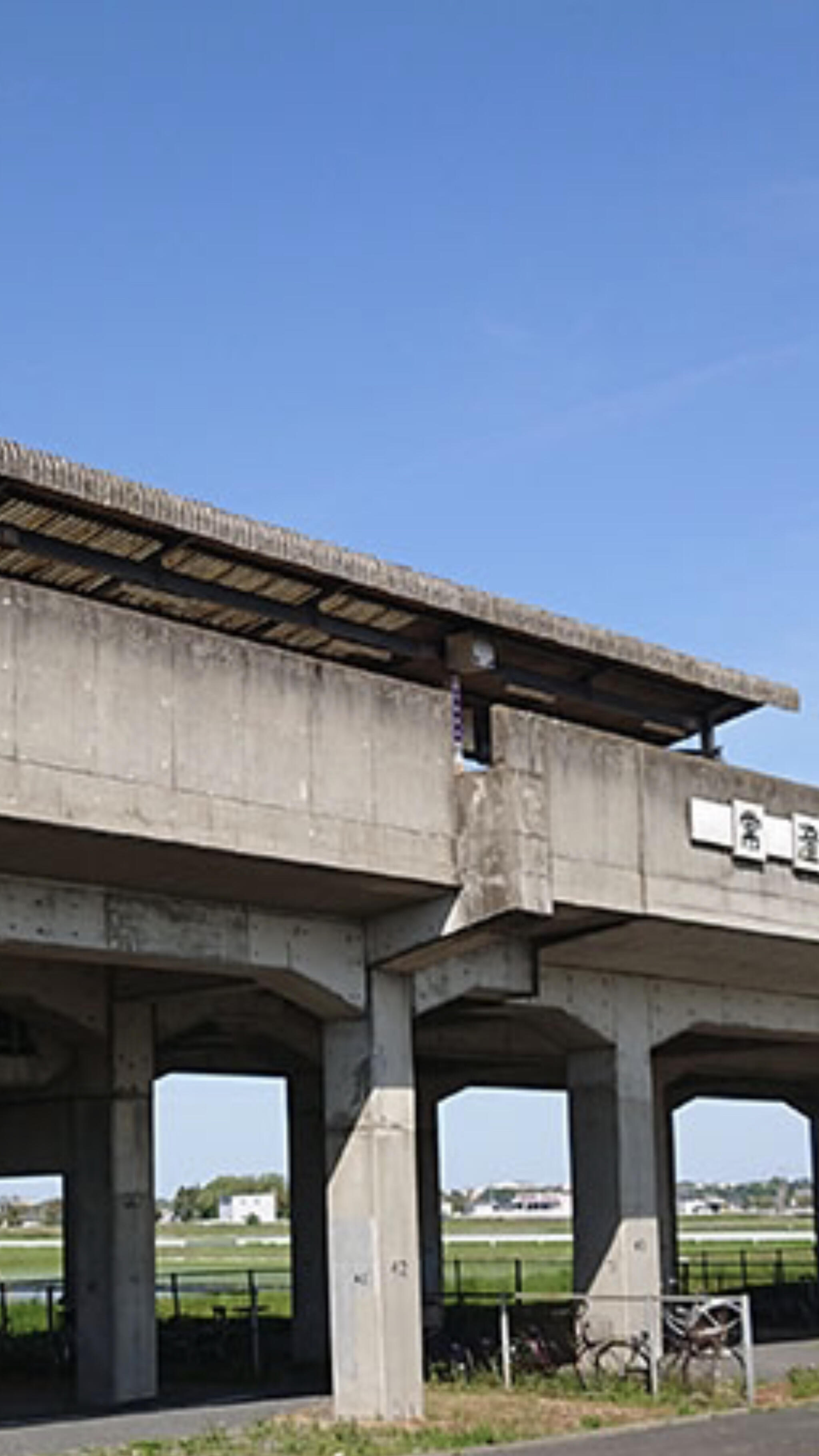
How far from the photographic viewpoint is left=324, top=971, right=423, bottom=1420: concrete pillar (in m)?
22.9

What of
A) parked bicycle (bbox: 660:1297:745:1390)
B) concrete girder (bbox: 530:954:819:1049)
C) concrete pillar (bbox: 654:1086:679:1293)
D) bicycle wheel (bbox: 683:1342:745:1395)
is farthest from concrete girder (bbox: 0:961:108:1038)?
concrete pillar (bbox: 654:1086:679:1293)

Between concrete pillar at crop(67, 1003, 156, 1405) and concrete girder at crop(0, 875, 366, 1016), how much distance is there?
4.37m

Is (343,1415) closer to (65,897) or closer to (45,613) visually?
(65,897)

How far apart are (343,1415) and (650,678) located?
11.5 m

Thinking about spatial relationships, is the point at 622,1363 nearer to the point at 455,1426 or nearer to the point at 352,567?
the point at 455,1426

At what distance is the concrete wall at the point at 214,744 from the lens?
18.7 metres

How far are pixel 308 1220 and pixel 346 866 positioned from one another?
52.7ft

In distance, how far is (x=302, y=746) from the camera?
21.2 meters

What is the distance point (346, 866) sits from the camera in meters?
21.3

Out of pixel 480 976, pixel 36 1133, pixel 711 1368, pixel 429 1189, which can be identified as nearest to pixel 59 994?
pixel 36 1133

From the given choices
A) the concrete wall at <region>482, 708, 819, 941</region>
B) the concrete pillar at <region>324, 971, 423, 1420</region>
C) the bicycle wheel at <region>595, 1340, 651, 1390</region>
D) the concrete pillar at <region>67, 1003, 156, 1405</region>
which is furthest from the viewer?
the concrete pillar at <region>67, 1003, 156, 1405</region>

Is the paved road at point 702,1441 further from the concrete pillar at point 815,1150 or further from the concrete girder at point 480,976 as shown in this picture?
the concrete pillar at point 815,1150

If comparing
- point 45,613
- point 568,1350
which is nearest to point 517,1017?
point 568,1350

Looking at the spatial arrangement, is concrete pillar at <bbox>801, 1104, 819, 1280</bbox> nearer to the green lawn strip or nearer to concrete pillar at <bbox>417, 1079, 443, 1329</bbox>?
concrete pillar at <bbox>417, 1079, 443, 1329</bbox>
